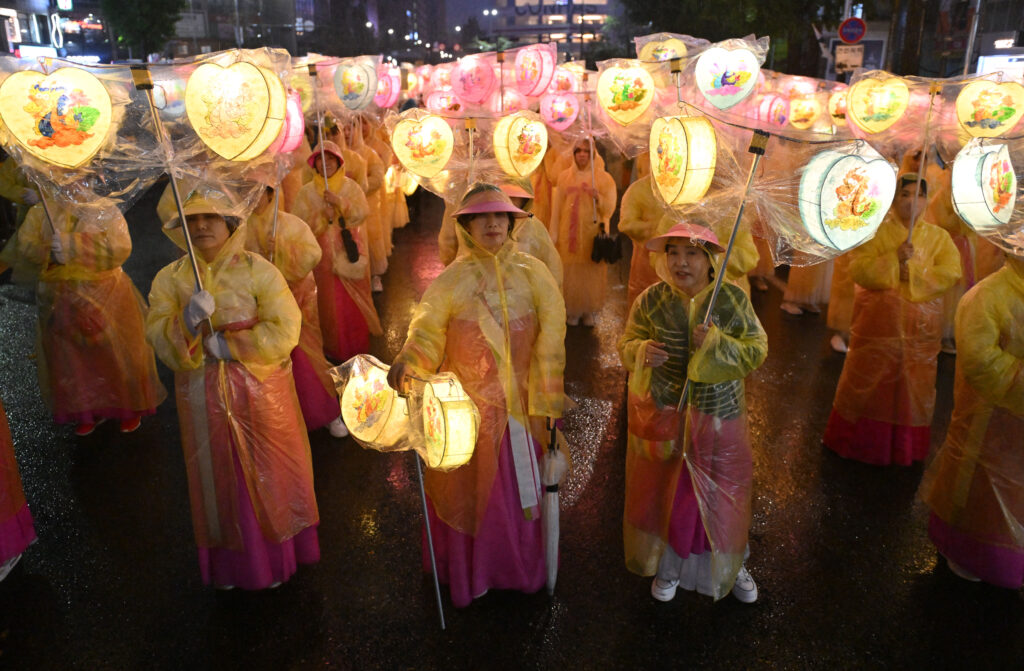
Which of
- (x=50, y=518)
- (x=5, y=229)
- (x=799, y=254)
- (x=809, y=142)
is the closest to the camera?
(x=809, y=142)

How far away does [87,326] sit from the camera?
196 inches

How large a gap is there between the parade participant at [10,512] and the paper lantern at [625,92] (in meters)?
4.57

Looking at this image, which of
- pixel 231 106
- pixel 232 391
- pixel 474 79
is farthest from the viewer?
pixel 474 79

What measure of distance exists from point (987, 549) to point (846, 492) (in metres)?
1.04

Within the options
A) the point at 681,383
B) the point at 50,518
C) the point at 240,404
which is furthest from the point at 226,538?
the point at 681,383

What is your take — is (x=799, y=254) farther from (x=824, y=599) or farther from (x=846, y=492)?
(x=846, y=492)

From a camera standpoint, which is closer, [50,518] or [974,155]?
[974,155]

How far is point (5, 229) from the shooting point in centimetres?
1112

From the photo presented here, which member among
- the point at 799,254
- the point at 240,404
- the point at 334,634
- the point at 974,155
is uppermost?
the point at 974,155

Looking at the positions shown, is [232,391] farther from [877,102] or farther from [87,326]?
[877,102]

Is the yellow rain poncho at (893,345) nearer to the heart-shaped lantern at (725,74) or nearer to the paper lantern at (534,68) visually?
the heart-shaped lantern at (725,74)

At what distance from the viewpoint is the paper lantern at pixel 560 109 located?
754cm

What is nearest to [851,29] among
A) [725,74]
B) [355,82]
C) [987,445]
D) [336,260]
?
[725,74]

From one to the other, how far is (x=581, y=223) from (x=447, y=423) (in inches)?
197
